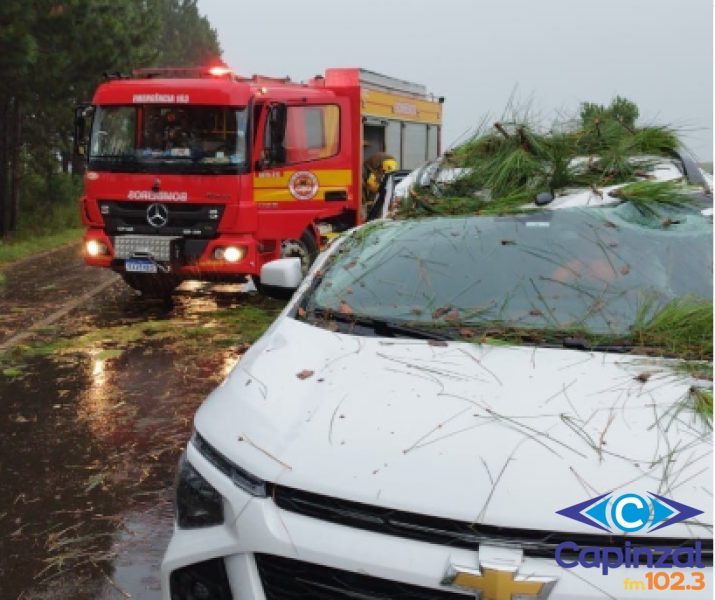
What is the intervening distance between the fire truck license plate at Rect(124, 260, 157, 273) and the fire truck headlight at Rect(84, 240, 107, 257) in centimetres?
52

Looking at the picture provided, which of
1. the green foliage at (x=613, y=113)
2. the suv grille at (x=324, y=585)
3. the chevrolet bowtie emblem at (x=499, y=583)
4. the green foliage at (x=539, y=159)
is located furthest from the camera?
the green foliage at (x=613, y=113)

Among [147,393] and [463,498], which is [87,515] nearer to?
[147,393]

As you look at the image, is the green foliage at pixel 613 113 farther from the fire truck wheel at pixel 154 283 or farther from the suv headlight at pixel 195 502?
the fire truck wheel at pixel 154 283

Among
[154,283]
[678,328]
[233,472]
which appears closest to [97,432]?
[233,472]

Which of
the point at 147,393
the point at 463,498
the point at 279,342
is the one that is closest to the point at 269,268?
the point at 279,342

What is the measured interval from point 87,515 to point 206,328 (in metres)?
4.82

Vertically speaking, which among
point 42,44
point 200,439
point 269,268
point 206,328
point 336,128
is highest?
point 42,44

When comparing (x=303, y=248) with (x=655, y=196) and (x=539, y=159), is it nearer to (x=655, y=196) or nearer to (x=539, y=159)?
(x=539, y=159)

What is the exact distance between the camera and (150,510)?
4309mm

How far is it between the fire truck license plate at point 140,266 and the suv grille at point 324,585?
774 cm

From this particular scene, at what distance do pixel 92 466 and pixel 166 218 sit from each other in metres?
5.19

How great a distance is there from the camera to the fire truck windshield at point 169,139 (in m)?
9.59

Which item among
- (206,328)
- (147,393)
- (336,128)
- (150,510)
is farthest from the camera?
(336,128)

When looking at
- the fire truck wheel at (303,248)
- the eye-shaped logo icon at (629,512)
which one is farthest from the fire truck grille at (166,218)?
the eye-shaped logo icon at (629,512)
